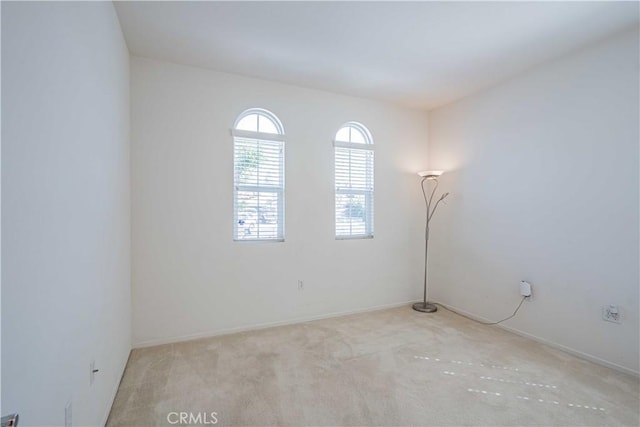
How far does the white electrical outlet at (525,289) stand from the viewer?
10.1ft

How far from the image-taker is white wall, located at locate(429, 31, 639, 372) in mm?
2438

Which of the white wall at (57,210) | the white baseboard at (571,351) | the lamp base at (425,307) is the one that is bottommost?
the lamp base at (425,307)

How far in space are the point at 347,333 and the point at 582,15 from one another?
11.3 ft

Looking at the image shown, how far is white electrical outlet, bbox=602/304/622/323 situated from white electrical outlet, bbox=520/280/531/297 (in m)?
0.60

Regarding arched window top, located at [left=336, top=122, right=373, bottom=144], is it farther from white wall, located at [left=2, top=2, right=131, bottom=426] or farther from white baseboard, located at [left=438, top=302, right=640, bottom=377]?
white baseboard, located at [left=438, top=302, right=640, bottom=377]

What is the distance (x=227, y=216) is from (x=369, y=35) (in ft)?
7.34

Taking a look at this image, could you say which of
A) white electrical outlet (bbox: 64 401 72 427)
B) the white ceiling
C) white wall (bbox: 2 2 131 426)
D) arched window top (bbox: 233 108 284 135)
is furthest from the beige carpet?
the white ceiling

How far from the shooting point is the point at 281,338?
3.04 m

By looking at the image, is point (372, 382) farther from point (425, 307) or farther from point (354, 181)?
point (354, 181)

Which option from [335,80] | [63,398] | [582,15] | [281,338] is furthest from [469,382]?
[335,80]

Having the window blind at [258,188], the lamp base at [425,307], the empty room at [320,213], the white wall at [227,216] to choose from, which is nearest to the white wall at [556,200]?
the empty room at [320,213]

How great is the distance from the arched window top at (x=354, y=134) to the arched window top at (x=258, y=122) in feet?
2.76

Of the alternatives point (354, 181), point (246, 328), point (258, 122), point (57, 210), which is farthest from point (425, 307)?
point (57, 210)

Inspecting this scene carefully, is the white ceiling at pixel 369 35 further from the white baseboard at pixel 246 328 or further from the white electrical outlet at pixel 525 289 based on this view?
the white baseboard at pixel 246 328
